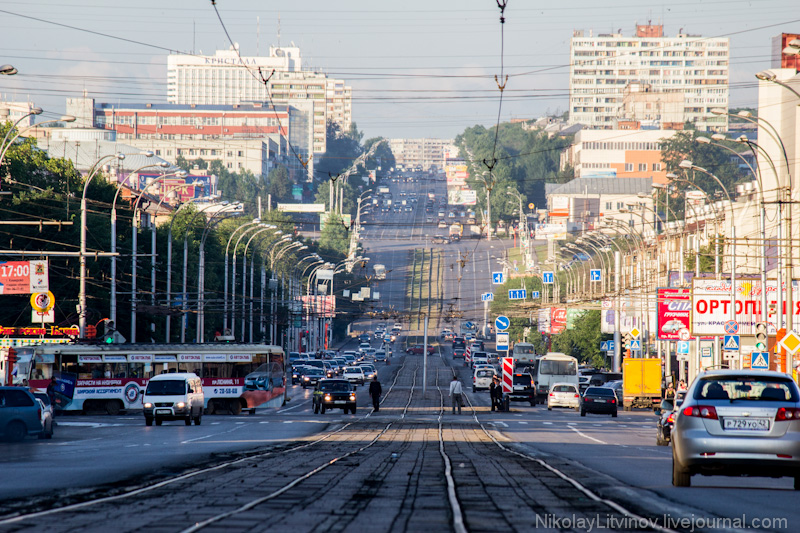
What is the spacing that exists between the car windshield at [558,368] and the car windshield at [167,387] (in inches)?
1486

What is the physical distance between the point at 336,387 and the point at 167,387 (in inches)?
490

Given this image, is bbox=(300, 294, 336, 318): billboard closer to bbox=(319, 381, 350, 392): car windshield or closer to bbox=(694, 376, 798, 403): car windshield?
bbox=(319, 381, 350, 392): car windshield

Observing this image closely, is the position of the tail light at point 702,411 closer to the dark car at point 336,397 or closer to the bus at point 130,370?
the dark car at point 336,397

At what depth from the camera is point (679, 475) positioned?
15711mm

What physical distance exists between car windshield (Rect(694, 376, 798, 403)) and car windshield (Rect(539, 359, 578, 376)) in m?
56.5

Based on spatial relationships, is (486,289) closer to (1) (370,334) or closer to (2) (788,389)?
(1) (370,334)

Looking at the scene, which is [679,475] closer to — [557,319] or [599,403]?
[599,403]

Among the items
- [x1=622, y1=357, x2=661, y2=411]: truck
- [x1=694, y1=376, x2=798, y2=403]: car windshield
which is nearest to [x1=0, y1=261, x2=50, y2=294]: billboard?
[x1=622, y1=357, x2=661, y2=411]: truck

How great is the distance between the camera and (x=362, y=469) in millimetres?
18891

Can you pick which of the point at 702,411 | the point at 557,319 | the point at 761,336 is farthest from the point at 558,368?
the point at 702,411

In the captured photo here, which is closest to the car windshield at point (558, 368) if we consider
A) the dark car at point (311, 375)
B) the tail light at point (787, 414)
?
the dark car at point (311, 375)

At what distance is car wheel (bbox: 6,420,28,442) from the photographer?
29062 millimetres

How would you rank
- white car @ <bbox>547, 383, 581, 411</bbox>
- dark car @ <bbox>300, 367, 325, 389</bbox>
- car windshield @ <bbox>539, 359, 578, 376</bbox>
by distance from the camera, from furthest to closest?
1. dark car @ <bbox>300, 367, 325, 389</bbox>
2. car windshield @ <bbox>539, 359, 578, 376</bbox>
3. white car @ <bbox>547, 383, 581, 411</bbox>

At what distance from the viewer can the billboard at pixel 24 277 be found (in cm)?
4541
